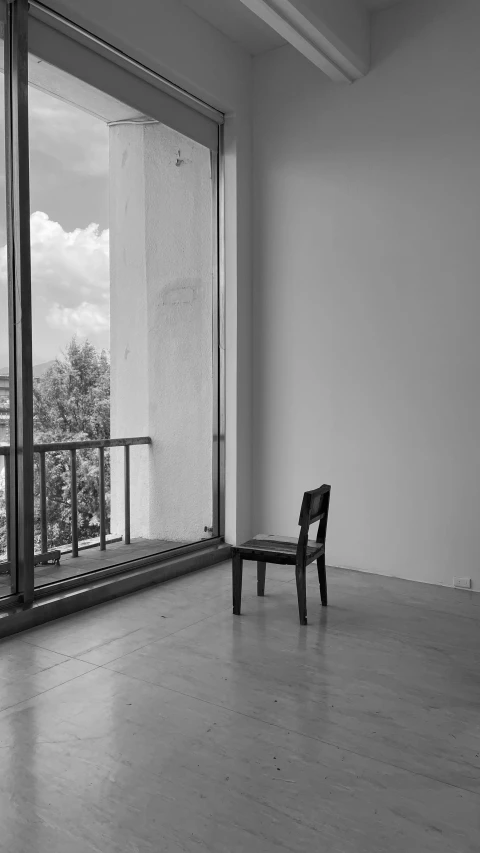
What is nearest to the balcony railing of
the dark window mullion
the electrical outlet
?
the dark window mullion

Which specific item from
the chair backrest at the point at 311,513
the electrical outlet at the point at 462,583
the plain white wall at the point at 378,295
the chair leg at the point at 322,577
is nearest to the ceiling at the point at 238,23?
the plain white wall at the point at 378,295

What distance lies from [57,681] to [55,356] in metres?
2.42

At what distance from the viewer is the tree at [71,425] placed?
14.4 feet

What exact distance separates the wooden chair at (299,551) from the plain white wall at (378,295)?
0.84 meters

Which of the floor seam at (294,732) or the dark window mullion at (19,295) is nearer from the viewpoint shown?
the floor seam at (294,732)

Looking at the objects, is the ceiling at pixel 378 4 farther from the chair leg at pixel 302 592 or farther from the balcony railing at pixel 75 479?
the chair leg at pixel 302 592

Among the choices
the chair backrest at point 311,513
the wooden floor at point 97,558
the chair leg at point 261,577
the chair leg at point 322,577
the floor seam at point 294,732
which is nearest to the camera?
the floor seam at point 294,732

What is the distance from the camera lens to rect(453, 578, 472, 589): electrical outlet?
3.82 meters

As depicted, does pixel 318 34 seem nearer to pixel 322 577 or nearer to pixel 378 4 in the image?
pixel 378 4

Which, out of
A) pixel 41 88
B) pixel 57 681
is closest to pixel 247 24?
pixel 41 88

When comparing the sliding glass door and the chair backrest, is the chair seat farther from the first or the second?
the sliding glass door

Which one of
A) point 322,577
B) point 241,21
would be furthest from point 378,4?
point 322,577

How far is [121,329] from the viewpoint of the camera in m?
5.13

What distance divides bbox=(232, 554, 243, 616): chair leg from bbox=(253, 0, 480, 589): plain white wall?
1191mm
